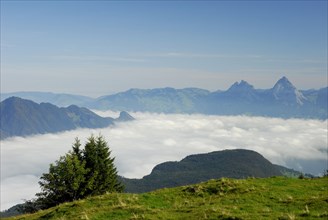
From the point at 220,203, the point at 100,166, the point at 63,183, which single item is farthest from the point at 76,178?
the point at 220,203

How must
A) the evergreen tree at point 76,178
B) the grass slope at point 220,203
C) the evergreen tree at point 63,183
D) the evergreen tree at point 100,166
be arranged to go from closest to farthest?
the grass slope at point 220,203 → the evergreen tree at point 63,183 → the evergreen tree at point 76,178 → the evergreen tree at point 100,166

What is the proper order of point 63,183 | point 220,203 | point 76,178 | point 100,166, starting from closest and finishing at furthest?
1. point 220,203
2. point 76,178
3. point 63,183
4. point 100,166

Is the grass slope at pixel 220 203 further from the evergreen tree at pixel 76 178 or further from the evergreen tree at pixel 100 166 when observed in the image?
the evergreen tree at pixel 100 166

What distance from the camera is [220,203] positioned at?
2930cm

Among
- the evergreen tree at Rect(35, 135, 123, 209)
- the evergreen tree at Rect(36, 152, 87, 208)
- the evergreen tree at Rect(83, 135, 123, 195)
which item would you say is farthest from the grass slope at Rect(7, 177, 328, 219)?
the evergreen tree at Rect(83, 135, 123, 195)

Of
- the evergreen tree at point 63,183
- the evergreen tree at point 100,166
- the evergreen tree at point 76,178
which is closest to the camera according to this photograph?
the evergreen tree at point 63,183

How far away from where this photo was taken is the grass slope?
948 inches

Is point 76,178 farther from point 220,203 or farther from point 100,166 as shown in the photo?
point 220,203

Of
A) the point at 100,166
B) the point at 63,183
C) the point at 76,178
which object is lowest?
Answer: the point at 63,183

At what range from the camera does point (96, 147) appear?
251 feet

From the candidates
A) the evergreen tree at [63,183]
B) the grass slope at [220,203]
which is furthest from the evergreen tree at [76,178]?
the grass slope at [220,203]

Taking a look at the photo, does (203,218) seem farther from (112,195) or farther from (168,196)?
(112,195)

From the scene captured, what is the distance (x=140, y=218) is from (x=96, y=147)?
52158 millimetres

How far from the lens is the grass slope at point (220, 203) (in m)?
24.1
